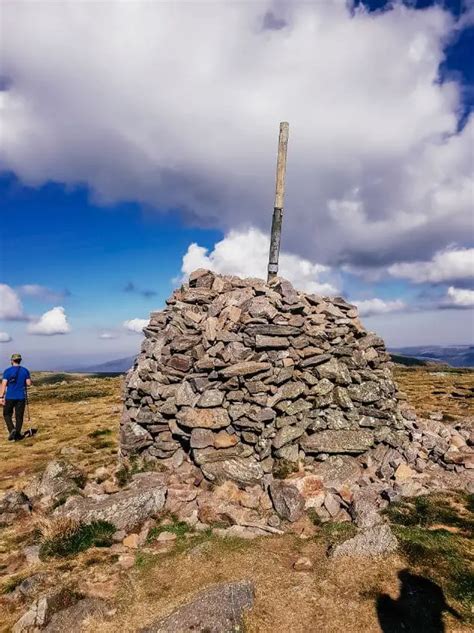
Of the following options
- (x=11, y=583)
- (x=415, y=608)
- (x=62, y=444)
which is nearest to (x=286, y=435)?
(x=415, y=608)

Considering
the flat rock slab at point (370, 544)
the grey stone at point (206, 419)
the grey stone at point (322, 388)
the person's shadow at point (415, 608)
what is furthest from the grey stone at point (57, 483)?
the person's shadow at point (415, 608)

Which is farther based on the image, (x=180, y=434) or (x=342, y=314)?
(x=342, y=314)

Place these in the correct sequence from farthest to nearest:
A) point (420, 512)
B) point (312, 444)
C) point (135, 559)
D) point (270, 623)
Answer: point (312, 444), point (420, 512), point (135, 559), point (270, 623)

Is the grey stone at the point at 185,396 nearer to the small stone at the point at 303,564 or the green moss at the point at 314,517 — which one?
the green moss at the point at 314,517

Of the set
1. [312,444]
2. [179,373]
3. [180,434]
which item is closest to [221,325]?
[179,373]

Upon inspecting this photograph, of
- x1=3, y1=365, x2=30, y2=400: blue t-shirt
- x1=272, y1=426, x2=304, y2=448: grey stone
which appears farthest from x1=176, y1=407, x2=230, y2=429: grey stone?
x1=3, y1=365, x2=30, y2=400: blue t-shirt

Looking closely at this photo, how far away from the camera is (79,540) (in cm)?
961

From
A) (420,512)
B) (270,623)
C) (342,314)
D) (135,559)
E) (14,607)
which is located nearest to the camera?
(270,623)

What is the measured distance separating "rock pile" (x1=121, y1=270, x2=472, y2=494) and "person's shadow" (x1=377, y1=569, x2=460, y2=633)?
191 inches

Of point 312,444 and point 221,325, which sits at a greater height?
point 221,325

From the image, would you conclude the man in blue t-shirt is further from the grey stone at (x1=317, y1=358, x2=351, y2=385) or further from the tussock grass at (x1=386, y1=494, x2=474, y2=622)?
the tussock grass at (x1=386, y1=494, x2=474, y2=622)

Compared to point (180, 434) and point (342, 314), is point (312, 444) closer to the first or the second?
point (180, 434)

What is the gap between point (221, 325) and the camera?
47.8 feet

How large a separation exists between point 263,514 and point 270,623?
12.4 ft
